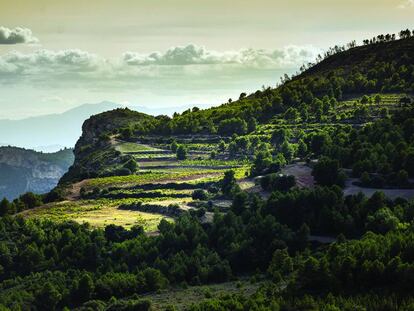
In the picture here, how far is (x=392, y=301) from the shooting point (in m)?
98.0

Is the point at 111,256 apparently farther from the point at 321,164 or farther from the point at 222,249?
the point at 321,164

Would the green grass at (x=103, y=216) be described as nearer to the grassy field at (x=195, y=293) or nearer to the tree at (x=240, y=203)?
the tree at (x=240, y=203)

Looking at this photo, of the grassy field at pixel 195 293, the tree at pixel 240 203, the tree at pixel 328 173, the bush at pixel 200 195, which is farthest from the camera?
the bush at pixel 200 195

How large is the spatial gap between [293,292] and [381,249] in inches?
628

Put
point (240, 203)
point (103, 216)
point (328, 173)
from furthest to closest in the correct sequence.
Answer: point (103, 216), point (328, 173), point (240, 203)

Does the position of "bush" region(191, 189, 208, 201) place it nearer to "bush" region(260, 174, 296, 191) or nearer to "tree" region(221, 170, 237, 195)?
"tree" region(221, 170, 237, 195)

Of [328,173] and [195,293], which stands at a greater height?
[328,173]

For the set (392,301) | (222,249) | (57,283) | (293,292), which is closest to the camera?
(392,301)

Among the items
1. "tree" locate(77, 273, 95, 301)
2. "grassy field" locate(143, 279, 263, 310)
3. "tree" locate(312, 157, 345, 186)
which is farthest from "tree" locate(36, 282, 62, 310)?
"tree" locate(312, 157, 345, 186)

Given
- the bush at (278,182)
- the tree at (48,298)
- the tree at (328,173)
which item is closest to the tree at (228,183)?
the bush at (278,182)

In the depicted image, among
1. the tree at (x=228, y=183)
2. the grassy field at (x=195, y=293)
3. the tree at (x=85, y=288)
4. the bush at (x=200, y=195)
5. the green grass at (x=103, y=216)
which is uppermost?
the tree at (x=228, y=183)

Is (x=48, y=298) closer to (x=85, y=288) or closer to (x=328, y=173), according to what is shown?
(x=85, y=288)

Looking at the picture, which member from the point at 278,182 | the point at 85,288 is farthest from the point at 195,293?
the point at 278,182

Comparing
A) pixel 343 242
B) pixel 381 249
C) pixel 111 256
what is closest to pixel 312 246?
pixel 343 242
